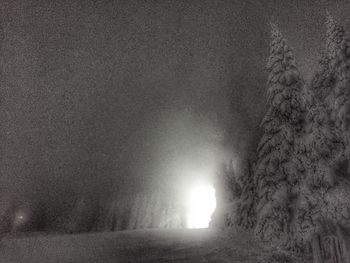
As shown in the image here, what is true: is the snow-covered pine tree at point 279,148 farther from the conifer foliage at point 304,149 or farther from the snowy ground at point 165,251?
the snowy ground at point 165,251

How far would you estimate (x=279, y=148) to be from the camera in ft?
73.2

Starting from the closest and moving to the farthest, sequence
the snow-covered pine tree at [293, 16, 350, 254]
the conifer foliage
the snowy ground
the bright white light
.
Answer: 1. the snow-covered pine tree at [293, 16, 350, 254]
2. the conifer foliage
3. the snowy ground
4. the bright white light

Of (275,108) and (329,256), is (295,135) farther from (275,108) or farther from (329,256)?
(329,256)

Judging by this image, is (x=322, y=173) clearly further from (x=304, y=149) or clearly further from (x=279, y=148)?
(x=279, y=148)

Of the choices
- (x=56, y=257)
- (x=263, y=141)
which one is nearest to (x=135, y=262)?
(x=56, y=257)

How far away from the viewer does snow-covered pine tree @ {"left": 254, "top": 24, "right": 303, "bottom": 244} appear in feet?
68.9

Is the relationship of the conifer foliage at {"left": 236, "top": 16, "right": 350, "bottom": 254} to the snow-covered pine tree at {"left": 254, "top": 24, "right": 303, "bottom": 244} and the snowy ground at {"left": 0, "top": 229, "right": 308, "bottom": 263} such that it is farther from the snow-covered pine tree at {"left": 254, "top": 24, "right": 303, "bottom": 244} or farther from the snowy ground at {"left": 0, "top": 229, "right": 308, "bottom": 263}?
the snowy ground at {"left": 0, "top": 229, "right": 308, "bottom": 263}

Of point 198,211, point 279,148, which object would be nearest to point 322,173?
point 279,148

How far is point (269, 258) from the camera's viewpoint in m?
20.6

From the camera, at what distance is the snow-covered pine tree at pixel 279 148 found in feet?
68.9

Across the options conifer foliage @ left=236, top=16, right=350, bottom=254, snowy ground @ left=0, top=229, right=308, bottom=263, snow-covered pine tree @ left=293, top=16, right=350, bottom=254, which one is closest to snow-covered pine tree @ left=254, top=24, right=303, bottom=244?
conifer foliage @ left=236, top=16, right=350, bottom=254

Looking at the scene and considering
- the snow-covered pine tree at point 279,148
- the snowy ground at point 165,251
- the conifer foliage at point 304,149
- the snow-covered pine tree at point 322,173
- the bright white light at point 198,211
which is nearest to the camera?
the snow-covered pine tree at point 322,173

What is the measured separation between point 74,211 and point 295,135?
67848 mm

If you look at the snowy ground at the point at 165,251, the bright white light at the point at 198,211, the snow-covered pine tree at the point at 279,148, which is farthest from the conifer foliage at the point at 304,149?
the bright white light at the point at 198,211
